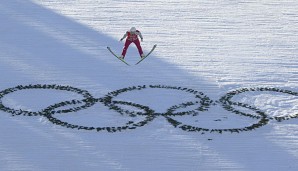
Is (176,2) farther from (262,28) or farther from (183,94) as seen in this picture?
(183,94)

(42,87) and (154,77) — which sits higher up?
(154,77)

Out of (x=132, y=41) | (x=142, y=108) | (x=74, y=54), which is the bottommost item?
(x=142, y=108)

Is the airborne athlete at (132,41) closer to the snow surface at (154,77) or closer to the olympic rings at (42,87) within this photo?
the snow surface at (154,77)

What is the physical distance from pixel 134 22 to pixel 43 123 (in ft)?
11.6

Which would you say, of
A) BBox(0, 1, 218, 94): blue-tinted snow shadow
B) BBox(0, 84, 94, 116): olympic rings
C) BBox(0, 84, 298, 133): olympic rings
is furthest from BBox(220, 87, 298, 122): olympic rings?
BBox(0, 84, 94, 116): olympic rings

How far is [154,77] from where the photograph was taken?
6336 mm

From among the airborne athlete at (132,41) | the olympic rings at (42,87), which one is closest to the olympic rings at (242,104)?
the airborne athlete at (132,41)

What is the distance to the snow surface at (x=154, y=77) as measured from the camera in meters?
4.64

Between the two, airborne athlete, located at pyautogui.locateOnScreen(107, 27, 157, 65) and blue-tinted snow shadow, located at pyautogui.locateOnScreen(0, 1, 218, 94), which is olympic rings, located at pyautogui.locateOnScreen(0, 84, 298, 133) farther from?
airborne athlete, located at pyautogui.locateOnScreen(107, 27, 157, 65)

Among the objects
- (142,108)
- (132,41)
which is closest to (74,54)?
(132,41)

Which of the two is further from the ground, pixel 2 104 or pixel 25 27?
pixel 25 27

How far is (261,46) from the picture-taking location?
744 centimetres

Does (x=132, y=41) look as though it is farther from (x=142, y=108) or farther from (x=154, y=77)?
(x=142, y=108)

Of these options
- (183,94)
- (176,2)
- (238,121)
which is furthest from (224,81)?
(176,2)
